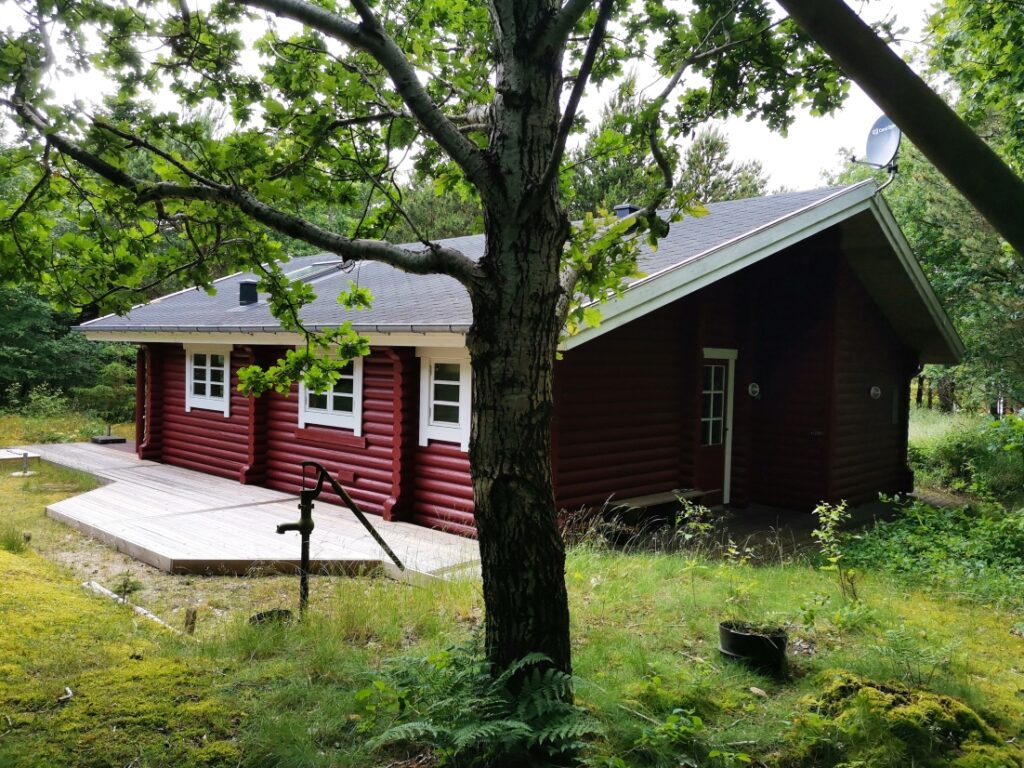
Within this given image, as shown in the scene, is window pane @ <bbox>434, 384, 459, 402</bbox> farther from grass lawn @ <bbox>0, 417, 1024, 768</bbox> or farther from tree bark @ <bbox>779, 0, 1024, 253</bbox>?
tree bark @ <bbox>779, 0, 1024, 253</bbox>

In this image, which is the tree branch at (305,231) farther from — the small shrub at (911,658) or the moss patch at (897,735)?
the small shrub at (911,658)

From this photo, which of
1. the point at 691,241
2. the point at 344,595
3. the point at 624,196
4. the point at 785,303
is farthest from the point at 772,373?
the point at 624,196

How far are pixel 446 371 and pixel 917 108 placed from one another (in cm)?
749

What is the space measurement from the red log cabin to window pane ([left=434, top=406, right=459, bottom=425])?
0.08 feet

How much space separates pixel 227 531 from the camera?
808 centimetres

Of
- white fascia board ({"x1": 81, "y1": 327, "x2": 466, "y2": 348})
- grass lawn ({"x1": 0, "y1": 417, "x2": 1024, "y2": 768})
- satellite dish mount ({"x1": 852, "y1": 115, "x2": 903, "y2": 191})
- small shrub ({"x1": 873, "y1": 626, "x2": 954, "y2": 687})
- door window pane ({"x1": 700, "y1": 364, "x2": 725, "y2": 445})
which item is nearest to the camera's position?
grass lawn ({"x1": 0, "y1": 417, "x2": 1024, "y2": 768})

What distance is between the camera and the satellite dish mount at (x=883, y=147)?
8633 millimetres

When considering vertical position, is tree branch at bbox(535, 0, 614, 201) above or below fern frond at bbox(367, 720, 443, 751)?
above

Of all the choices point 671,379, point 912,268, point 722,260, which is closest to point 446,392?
point 671,379


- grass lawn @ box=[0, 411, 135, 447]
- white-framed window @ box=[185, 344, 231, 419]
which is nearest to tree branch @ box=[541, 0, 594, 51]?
white-framed window @ box=[185, 344, 231, 419]

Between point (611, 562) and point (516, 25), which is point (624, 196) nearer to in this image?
point (611, 562)

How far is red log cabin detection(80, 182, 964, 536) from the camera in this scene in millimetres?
8406

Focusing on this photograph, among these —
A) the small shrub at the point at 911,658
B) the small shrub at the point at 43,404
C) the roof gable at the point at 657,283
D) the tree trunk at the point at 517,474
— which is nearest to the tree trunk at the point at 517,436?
the tree trunk at the point at 517,474

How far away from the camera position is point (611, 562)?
6449 mm
